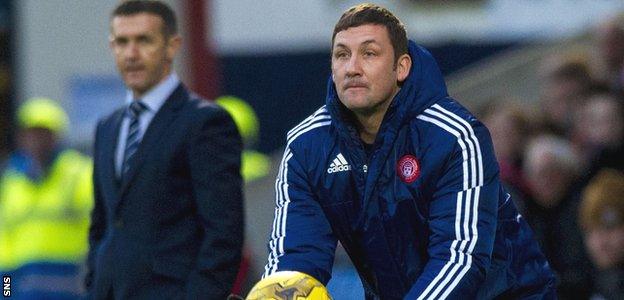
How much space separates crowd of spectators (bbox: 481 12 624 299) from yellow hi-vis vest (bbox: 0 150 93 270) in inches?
112

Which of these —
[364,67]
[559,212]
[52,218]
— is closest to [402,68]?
[364,67]

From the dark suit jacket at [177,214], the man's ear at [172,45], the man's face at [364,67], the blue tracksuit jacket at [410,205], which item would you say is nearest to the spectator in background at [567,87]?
the man's ear at [172,45]

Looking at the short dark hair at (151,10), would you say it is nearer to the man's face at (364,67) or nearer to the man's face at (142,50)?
the man's face at (142,50)

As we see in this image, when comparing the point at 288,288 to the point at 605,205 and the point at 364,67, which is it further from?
the point at 605,205

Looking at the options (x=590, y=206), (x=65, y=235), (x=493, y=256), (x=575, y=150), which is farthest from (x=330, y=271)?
(x=65, y=235)

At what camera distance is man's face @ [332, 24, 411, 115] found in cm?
553

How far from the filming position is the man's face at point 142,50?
6953 mm

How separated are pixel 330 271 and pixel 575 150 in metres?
5.07

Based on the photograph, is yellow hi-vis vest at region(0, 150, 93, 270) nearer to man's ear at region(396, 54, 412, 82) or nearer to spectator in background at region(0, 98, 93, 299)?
spectator in background at region(0, 98, 93, 299)

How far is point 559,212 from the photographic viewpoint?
9.09m

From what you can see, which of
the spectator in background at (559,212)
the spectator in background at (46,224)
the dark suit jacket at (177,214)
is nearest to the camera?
the dark suit jacket at (177,214)

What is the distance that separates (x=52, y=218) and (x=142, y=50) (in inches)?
188

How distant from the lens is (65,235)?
456 inches

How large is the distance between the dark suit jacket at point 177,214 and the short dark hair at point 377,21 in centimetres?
124
